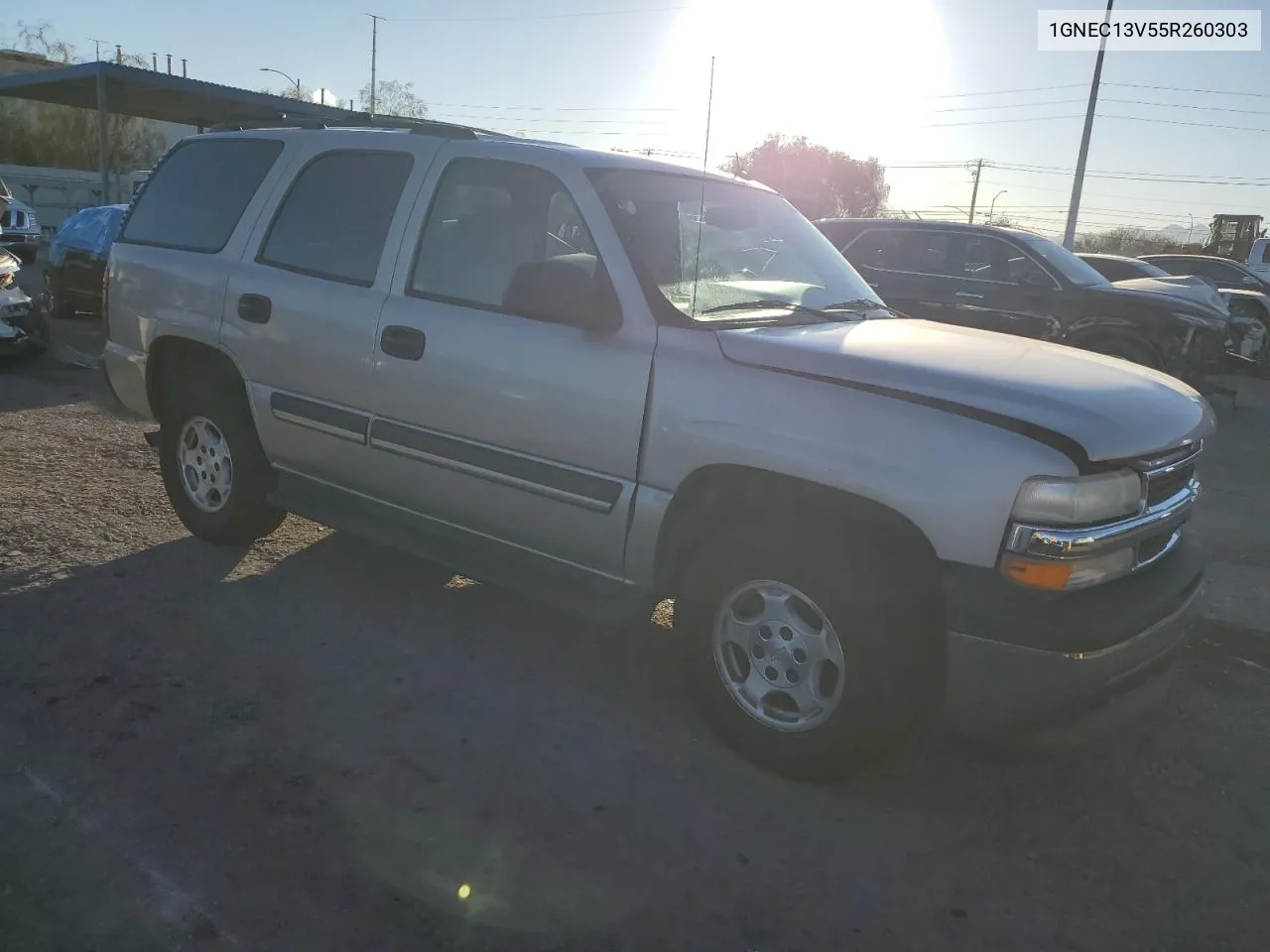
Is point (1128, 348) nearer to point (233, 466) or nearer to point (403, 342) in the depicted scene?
point (403, 342)

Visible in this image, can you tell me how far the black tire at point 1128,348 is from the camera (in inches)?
418

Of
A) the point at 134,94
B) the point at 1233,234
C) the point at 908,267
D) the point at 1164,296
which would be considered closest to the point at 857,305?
the point at 908,267

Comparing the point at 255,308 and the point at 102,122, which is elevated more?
the point at 102,122

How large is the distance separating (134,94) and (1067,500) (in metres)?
19.9

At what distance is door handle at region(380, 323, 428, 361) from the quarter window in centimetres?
17

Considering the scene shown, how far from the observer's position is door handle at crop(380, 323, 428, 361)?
12.7 ft

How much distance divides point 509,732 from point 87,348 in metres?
9.69

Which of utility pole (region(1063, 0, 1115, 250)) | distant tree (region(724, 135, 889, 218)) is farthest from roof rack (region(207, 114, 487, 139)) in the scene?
distant tree (region(724, 135, 889, 218))

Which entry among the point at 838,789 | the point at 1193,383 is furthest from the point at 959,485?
the point at 1193,383

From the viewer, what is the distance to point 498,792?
3062 millimetres

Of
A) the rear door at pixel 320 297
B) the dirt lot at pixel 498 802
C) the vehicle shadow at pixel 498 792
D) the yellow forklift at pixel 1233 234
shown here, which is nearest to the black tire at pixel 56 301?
the dirt lot at pixel 498 802

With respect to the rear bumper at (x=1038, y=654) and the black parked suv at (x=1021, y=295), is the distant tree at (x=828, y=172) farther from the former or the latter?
the rear bumper at (x=1038, y=654)

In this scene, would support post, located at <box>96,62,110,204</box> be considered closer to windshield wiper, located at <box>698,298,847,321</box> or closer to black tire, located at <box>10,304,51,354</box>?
black tire, located at <box>10,304,51,354</box>

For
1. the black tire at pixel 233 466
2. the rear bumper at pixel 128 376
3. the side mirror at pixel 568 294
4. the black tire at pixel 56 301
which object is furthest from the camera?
the black tire at pixel 56 301
